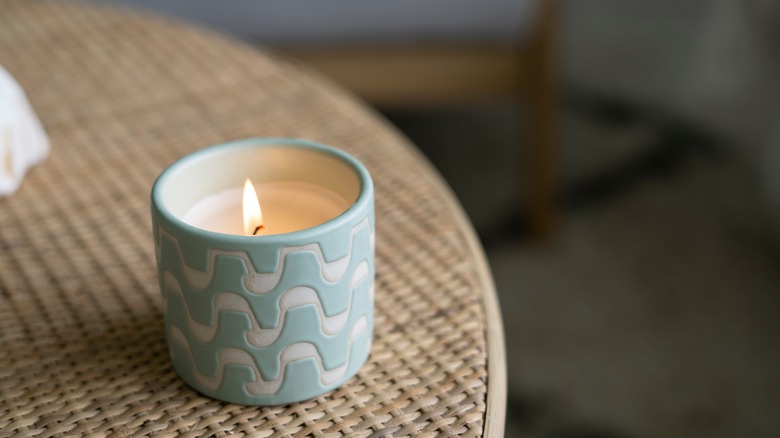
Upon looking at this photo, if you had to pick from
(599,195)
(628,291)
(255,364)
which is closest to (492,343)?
(255,364)

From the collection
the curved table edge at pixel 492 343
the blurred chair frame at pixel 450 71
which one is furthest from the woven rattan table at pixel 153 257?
the blurred chair frame at pixel 450 71

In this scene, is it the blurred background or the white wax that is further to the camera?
the blurred background

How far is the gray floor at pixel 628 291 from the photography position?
1020mm

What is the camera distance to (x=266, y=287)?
0.33 metres

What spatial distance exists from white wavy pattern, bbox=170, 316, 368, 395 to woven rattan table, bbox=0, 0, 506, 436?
1cm

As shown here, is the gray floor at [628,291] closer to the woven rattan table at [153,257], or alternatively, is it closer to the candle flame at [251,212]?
the woven rattan table at [153,257]

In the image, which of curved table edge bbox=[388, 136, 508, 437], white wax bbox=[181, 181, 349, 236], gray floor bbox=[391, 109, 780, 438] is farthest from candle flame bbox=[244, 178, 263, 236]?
gray floor bbox=[391, 109, 780, 438]

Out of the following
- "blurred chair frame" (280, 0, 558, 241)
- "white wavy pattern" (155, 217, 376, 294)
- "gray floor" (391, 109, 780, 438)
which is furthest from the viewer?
"blurred chair frame" (280, 0, 558, 241)

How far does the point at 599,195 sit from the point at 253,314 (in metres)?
1.15

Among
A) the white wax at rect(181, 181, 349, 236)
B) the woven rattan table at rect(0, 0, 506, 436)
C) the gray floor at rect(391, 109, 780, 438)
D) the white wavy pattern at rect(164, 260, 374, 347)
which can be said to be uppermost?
the white wax at rect(181, 181, 349, 236)

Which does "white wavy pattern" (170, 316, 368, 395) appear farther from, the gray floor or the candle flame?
the gray floor

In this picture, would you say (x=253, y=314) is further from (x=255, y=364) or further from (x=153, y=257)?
(x=153, y=257)

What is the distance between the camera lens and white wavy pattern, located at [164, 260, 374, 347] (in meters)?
0.34

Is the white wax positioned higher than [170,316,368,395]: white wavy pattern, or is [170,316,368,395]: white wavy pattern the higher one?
the white wax
